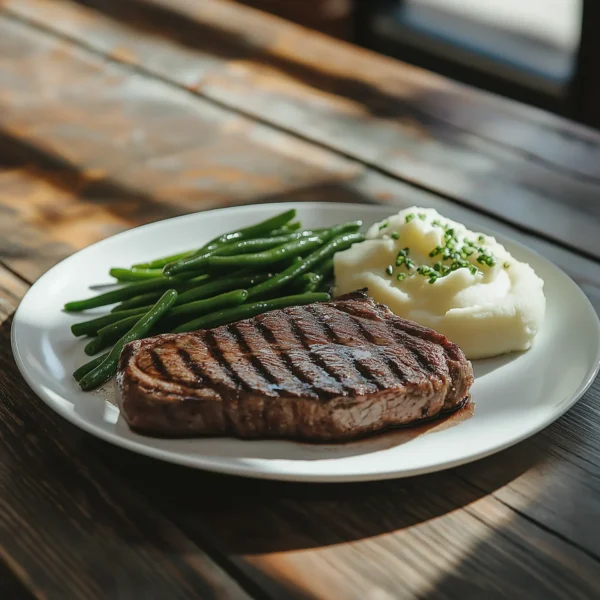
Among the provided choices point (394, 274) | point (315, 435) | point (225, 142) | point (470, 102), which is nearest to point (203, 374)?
point (315, 435)

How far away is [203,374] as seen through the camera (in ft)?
6.54

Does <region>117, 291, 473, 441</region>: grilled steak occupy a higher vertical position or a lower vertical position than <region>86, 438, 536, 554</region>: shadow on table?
higher

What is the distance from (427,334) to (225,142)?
5.98ft

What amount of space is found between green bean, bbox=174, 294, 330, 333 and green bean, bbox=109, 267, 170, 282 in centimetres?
25

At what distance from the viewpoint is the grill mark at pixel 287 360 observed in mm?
1955

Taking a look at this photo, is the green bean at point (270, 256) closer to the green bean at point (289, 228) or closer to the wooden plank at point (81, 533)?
the green bean at point (289, 228)

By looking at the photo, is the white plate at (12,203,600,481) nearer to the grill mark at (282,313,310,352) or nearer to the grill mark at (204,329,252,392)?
the grill mark at (204,329,252,392)

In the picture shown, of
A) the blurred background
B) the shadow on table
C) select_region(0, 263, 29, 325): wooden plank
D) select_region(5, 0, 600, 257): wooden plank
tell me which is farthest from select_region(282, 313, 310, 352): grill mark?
the blurred background

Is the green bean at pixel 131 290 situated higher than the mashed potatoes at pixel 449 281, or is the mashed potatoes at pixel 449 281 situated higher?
the mashed potatoes at pixel 449 281

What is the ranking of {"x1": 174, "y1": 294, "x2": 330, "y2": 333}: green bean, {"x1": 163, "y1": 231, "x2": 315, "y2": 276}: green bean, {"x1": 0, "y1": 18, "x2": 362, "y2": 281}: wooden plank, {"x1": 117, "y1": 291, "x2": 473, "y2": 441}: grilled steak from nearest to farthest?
{"x1": 117, "y1": 291, "x2": 473, "y2": 441}: grilled steak, {"x1": 174, "y1": 294, "x2": 330, "y2": 333}: green bean, {"x1": 163, "y1": 231, "x2": 315, "y2": 276}: green bean, {"x1": 0, "y1": 18, "x2": 362, "y2": 281}: wooden plank

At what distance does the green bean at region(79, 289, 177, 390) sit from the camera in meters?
2.13

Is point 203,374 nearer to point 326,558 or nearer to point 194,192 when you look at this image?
point 326,558

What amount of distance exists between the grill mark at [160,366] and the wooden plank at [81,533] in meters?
0.22

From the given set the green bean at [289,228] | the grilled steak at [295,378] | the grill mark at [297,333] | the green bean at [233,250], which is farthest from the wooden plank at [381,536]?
the green bean at [289,228]
